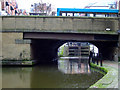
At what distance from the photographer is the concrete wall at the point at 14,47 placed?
16828 millimetres

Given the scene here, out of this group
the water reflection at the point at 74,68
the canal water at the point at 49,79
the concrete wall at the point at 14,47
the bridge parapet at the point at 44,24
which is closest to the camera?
the canal water at the point at 49,79

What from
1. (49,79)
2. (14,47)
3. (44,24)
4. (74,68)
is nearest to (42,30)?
(44,24)

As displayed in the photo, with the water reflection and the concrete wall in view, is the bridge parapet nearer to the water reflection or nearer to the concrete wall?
the concrete wall

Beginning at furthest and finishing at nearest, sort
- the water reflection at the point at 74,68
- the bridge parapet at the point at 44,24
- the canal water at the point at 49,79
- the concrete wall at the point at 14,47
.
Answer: the bridge parapet at the point at 44,24, the concrete wall at the point at 14,47, the water reflection at the point at 74,68, the canal water at the point at 49,79

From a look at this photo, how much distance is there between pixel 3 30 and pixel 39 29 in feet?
10.4

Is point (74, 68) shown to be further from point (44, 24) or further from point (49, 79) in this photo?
point (49, 79)

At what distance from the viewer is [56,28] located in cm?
1709

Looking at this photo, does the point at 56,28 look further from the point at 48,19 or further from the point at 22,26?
the point at 22,26

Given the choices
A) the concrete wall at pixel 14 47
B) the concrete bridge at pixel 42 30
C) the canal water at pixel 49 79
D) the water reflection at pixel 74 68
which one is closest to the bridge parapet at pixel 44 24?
the concrete bridge at pixel 42 30

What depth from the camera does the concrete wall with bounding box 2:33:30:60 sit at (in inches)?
663

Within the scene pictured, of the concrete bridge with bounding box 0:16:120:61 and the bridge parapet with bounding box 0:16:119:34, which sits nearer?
the concrete bridge with bounding box 0:16:120:61

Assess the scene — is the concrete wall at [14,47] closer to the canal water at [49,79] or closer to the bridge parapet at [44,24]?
the bridge parapet at [44,24]

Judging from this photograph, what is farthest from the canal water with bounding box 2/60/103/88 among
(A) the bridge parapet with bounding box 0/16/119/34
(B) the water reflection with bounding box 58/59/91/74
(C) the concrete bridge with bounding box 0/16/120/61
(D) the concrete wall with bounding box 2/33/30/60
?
(A) the bridge parapet with bounding box 0/16/119/34

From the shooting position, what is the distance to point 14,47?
16906 mm
